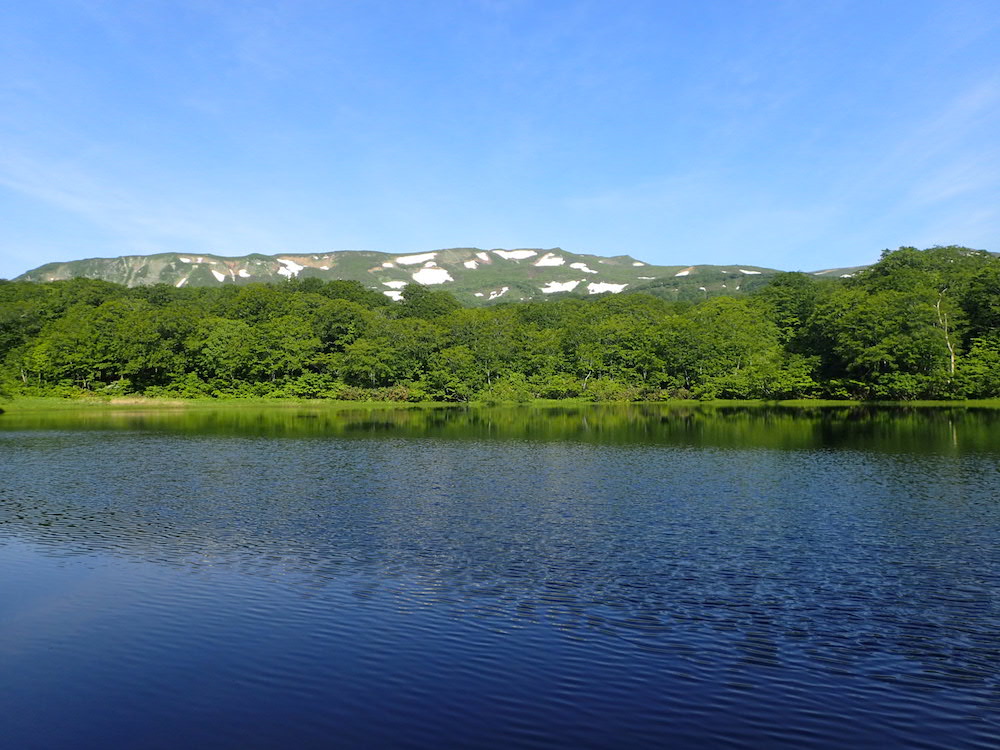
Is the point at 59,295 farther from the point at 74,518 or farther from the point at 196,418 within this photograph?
the point at 74,518

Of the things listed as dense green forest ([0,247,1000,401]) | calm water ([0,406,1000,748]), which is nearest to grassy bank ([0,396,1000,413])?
dense green forest ([0,247,1000,401])

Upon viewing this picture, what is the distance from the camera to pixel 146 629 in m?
13.0

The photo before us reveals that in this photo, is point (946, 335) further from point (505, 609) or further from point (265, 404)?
point (505, 609)

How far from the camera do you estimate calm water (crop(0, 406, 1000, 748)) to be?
954 cm

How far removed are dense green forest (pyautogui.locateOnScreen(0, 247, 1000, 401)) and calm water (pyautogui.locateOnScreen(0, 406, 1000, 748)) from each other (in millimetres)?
62509

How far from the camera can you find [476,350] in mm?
98062

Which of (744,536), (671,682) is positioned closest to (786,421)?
(744,536)

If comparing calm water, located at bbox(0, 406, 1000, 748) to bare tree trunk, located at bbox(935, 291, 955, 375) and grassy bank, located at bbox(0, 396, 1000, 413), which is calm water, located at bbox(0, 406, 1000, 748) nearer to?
bare tree trunk, located at bbox(935, 291, 955, 375)

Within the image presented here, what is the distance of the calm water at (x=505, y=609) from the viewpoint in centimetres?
954

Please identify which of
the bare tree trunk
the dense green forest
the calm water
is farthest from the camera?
the dense green forest

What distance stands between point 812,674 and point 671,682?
2164 millimetres

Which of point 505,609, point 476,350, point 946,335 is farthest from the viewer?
point 476,350

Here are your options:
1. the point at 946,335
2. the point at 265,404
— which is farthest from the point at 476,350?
the point at 946,335

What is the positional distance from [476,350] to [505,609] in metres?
84.6
